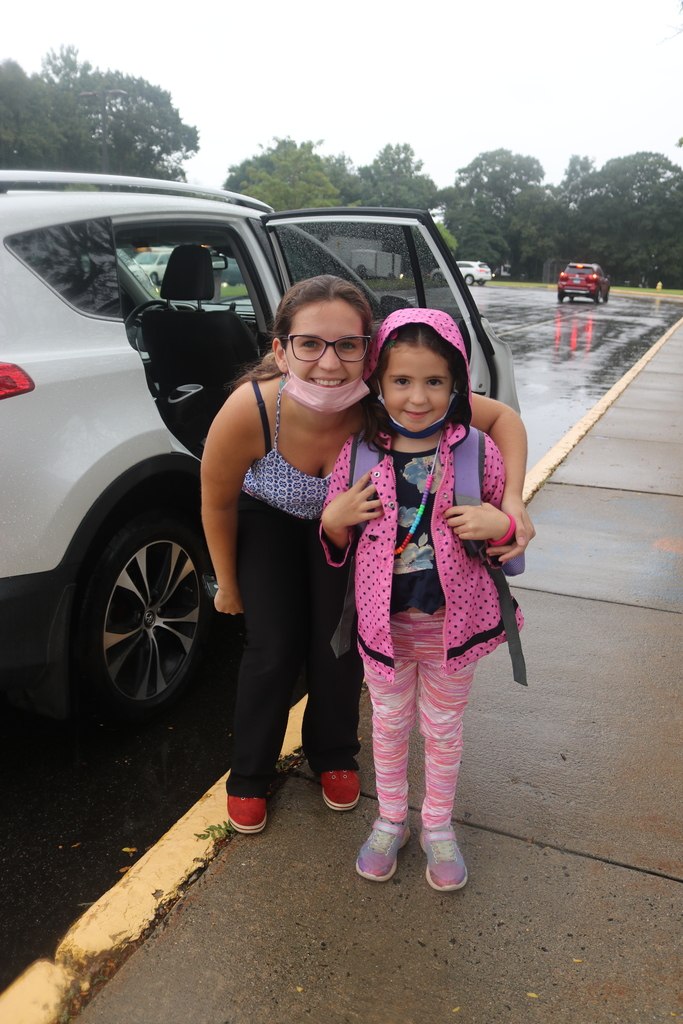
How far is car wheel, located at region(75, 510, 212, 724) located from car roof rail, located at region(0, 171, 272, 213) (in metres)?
1.17

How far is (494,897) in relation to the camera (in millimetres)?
2258

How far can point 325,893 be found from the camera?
225 centimetres

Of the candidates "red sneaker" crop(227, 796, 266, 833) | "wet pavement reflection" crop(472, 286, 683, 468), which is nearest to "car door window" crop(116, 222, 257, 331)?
"red sneaker" crop(227, 796, 266, 833)

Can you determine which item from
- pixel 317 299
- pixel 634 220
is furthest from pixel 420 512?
pixel 634 220

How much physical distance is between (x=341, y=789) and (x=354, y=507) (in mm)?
1034

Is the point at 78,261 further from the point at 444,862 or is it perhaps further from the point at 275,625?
the point at 444,862

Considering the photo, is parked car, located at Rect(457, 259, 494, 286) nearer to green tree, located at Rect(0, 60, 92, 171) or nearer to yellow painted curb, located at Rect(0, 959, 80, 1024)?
green tree, located at Rect(0, 60, 92, 171)

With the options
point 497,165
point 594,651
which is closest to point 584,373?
point 594,651

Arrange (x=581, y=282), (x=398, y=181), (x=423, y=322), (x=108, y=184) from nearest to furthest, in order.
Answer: (x=423, y=322)
(x=108, y=184)
(x=581, y=282)
(x=398, y=181)

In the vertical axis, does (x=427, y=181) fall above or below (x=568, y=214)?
above

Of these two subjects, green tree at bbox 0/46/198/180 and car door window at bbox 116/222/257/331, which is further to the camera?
green tree at bbox 0/46/198/180

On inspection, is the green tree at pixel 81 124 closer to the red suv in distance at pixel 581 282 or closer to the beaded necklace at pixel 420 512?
the red suv in distance at pixel 581 282

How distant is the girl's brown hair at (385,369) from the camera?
1.92 metres

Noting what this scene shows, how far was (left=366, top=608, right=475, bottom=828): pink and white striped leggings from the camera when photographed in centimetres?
216
